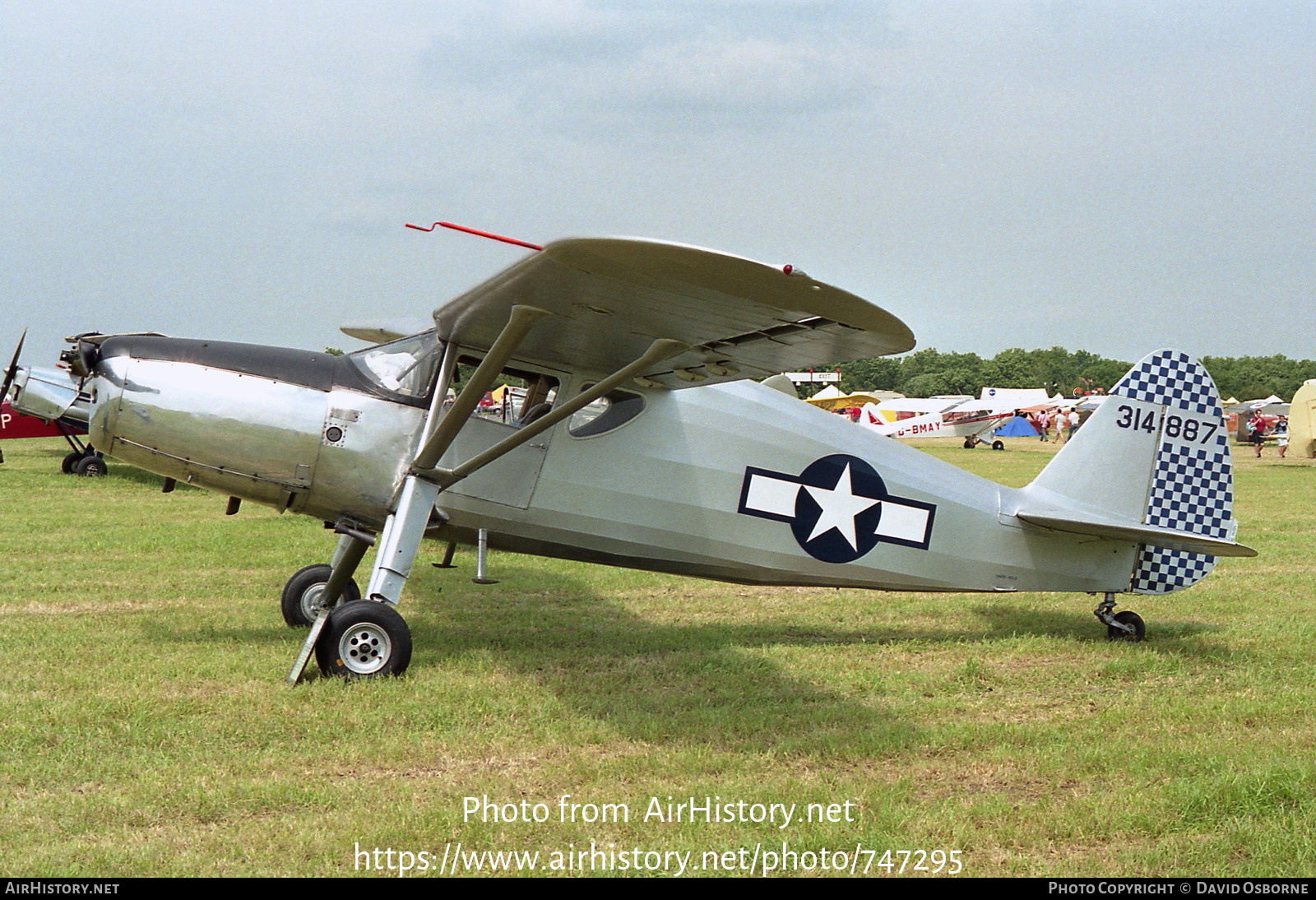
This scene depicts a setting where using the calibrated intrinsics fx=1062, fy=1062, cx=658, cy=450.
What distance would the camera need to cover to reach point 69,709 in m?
5.39

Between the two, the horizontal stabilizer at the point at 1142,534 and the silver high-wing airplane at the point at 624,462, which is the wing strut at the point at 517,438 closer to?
the silver high-wing airplane at the point at 624,462

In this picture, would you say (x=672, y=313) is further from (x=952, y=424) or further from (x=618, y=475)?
(x=952, y=424)

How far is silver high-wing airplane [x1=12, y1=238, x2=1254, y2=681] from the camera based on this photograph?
605cm

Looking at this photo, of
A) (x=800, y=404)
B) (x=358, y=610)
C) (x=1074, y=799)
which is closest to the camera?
(x=1074, y=799)

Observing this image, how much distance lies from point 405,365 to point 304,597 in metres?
2.15

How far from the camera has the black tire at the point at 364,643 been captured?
603 cm

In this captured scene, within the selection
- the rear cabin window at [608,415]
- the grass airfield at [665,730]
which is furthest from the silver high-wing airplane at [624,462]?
the grass airfield at [665,730]

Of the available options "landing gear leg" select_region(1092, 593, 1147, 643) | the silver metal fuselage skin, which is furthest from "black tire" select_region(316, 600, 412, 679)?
"landing gear leg" select_region(1092, 593, 1147, 643)

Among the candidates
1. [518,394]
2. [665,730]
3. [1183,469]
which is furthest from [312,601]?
[1183,469]

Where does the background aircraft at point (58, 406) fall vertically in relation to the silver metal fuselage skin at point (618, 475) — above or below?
below

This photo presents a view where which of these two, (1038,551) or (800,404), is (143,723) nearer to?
(800,404)

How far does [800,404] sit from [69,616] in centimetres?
567

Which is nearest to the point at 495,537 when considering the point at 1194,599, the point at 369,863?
the point at 369,863

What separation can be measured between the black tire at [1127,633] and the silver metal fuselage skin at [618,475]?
25cm
